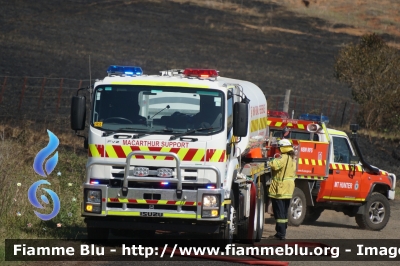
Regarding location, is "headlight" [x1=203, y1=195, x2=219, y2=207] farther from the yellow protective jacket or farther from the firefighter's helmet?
the firefighter's helmet

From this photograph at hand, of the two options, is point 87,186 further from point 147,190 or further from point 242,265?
point 242,265

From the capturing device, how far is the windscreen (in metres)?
13.3

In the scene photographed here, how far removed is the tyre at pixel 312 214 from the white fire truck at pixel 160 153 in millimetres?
6527

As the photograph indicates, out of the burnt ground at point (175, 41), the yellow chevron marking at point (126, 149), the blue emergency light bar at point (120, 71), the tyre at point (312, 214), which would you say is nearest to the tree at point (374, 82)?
the burnt ground at point (175, 41)

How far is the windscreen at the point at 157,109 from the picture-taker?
13258mm

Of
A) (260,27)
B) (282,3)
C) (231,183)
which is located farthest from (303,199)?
(282,3)

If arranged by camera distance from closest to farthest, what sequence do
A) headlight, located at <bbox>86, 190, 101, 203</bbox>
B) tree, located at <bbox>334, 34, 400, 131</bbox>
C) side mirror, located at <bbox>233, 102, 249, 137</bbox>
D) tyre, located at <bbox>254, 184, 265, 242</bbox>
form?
1. headlight, located at <bbox>86, 190, 101, 203</bbox>
2. side mirror, located at <bbox>233, 102, 249, 137</bbox>
3. tyre, located at <bbox>254, 184, 265, 242</bbox>
4. tree, located at <bbox>334, 34, 400, 131</bbox>

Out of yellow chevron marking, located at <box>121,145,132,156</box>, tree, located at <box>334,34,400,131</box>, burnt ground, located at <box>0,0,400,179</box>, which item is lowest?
burnt ground, located at <box>0,0,400,179</box>

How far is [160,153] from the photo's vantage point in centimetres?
1288

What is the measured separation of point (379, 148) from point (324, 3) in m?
49.6

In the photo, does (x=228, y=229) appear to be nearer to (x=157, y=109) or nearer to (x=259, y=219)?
(x=259, y=219)

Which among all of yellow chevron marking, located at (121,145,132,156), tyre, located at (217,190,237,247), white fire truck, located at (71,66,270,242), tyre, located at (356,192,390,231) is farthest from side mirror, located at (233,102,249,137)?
tyre, located at (356,192,390,231)

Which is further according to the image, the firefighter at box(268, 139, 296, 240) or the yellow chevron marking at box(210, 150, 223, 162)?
the firefighter at box(268, 139, 296, 240)

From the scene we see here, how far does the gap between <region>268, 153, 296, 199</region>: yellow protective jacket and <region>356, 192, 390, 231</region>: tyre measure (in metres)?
4.73
